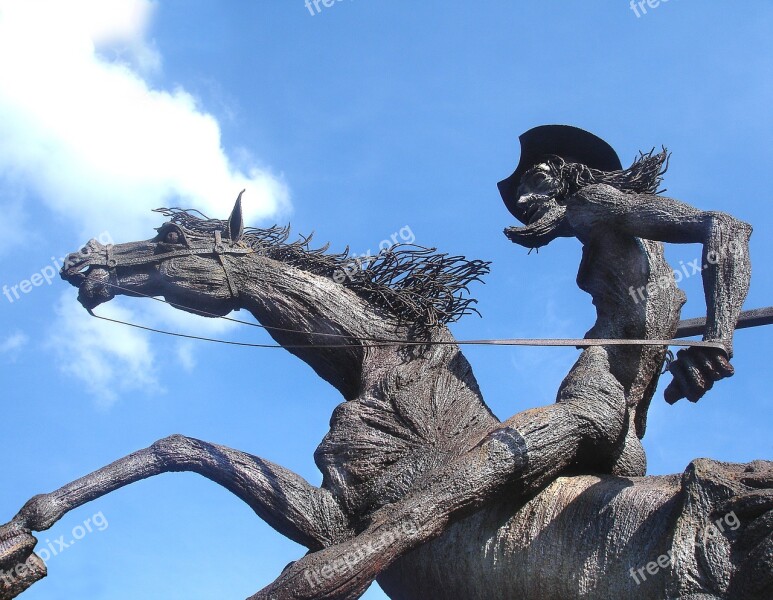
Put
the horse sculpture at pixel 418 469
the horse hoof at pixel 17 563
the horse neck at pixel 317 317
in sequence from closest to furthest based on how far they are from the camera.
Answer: the horse sculpture at pixel 418 469, the horse hoof at pixel 17 563, the horse neck at pixel 317 317

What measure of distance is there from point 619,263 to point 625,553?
1.97m

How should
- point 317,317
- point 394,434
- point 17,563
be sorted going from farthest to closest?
point 317,317, point 394,434, point 17,563

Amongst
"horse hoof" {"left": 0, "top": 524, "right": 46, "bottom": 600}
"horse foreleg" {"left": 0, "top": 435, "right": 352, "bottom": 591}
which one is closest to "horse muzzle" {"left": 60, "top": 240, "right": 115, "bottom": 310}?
"horse foreleg" {"left": 0, "top": 435, "right": 352, "bottom": 591}

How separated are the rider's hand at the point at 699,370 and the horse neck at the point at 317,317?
1761 mm

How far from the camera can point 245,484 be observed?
5.07 metres

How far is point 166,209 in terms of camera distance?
661 centimetres

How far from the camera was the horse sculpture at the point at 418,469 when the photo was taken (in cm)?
437

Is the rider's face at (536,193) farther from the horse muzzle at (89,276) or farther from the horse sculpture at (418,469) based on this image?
the horse muzzle at (89,276)

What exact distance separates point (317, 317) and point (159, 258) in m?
1.08

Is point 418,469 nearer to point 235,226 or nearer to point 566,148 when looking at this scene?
point 235,226

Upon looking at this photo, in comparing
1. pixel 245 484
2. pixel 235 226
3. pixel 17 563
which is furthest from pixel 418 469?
pixel 235 226

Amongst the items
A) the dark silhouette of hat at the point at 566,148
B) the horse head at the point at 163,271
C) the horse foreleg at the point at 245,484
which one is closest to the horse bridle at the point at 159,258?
the horse head at the point at 163,271

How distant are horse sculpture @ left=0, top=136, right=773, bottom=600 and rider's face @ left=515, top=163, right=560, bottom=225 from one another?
0.53m

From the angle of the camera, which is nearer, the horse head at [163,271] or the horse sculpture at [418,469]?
the horse sculpture at [418,469]
